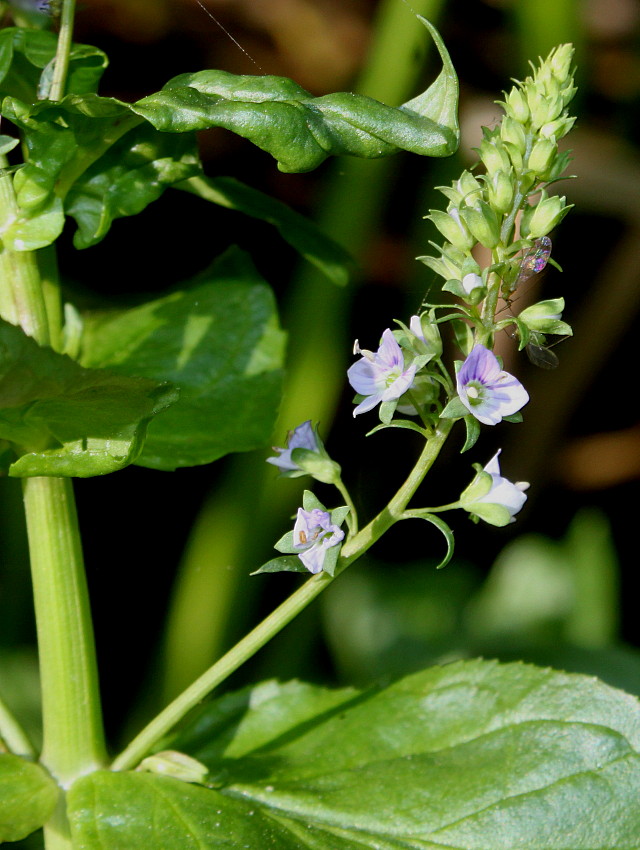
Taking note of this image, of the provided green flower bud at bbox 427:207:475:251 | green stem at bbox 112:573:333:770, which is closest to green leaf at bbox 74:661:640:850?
green stem at bbox 112:573:333:770

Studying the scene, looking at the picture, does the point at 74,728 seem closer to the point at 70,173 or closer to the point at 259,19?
the point at 70,173

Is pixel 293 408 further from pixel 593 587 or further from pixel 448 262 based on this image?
pixel 448 262

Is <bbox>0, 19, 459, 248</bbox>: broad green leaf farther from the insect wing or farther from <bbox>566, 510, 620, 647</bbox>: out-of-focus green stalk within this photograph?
<bbox>566, 510, 620, 647</bbox>: out-of-focus green stalk

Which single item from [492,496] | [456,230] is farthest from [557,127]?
[492,496]

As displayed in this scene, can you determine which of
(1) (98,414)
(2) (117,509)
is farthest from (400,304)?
(1) (98,414)

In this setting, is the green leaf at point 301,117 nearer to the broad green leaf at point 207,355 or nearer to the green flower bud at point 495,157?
the green flower bud at point 495,157

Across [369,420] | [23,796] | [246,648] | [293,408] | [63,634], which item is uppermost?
[246,648]
